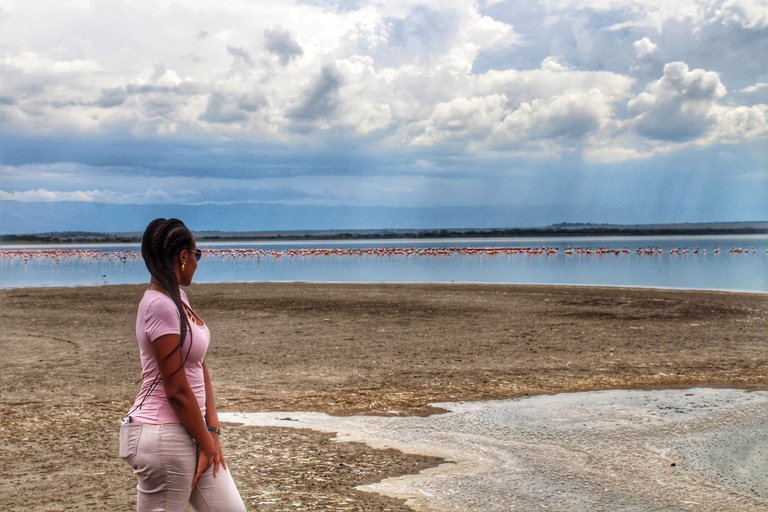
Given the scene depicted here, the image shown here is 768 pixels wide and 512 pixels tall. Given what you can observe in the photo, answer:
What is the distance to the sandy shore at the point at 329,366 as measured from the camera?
5.97 m

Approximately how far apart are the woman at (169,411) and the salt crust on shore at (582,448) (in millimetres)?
2578

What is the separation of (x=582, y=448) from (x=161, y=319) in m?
5.10

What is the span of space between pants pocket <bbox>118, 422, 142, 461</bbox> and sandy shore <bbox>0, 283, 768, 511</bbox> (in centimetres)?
237

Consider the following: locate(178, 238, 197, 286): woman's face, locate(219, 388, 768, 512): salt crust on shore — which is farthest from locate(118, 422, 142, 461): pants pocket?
locate(219, 388, 768, 512): salt crust on shore

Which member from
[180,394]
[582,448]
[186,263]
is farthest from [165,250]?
[582,448]

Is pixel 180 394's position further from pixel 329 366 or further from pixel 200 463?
pixel 329 366

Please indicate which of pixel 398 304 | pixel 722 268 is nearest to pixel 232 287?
pixel 398 304

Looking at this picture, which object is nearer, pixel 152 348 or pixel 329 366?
pixel 152 348

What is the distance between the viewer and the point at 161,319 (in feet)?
9.73

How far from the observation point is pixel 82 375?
34.2 ft

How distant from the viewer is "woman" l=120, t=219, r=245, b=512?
2.97 metres

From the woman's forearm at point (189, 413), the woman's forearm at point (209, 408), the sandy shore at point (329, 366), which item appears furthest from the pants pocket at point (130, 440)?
the sandy shore at point (329, 366)

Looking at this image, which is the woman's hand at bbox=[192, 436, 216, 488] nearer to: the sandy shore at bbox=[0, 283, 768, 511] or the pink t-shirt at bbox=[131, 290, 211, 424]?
the pink t-shirt at bbox=[131, 290, 211, 424]

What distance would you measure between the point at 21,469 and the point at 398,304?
15589 mm
